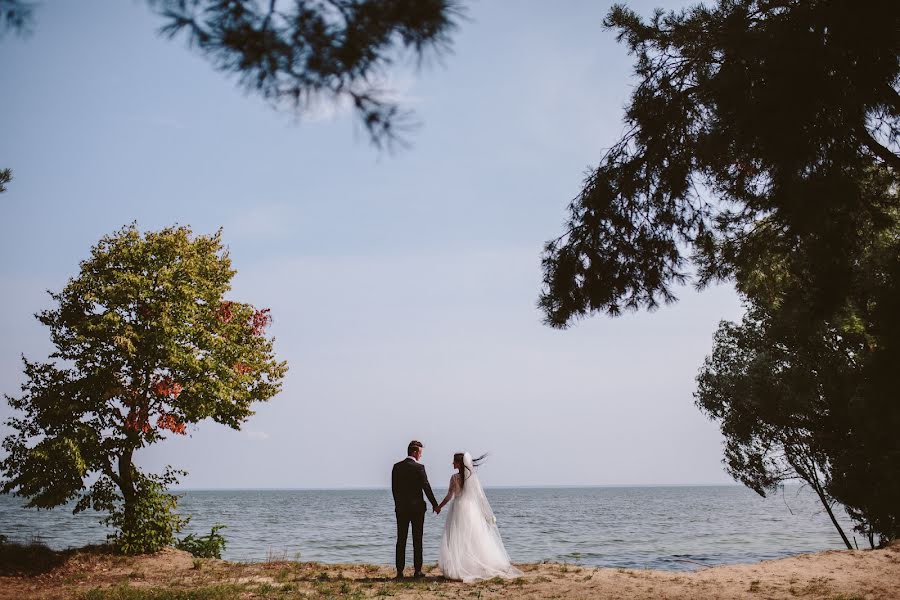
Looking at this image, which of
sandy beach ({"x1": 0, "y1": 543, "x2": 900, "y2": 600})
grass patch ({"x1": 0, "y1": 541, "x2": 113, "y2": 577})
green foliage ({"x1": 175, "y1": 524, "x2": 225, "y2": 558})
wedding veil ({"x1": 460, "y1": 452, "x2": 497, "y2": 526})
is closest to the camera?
sandy beach ({"x1": 0, "y1": 543, "x2": 900, "y2": 600})

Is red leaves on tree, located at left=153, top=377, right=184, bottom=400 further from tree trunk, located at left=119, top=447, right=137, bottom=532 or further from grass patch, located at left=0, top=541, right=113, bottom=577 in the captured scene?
grass patch, located at left=0, top=541, right=113, bottom=577

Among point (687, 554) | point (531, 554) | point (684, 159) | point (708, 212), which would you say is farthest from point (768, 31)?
point (687, 554)

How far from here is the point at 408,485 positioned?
11594mm

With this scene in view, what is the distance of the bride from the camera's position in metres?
11.3

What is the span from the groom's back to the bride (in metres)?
0.53

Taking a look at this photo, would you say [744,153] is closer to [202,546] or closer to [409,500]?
[409,500]

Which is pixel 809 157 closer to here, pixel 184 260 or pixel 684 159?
Result: pixel 684 159

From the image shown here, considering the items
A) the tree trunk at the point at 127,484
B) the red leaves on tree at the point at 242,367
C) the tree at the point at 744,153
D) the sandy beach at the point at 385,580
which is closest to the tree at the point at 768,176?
the tree at the point at 744,153

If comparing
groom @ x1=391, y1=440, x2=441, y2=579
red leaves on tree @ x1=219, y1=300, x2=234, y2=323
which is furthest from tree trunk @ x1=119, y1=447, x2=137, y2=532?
groom @ x1=391, y1=440, x2=441, y2=579

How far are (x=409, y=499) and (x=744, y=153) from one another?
306 inches

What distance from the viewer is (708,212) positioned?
9.28 metres

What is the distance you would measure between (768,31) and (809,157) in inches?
59.3

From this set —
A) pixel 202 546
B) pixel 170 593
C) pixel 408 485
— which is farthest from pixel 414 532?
pixel 202 546

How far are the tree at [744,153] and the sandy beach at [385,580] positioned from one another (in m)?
4.50
